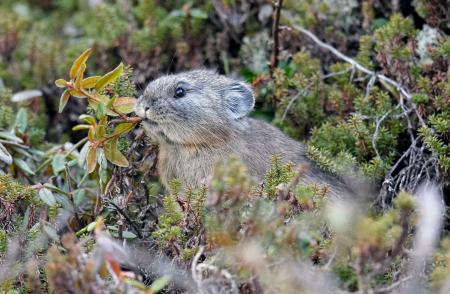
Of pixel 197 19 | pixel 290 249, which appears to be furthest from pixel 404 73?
pixel 290 249

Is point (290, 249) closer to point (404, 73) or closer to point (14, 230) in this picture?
point (14, 230)

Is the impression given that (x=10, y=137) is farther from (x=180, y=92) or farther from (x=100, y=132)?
(x=180, y=92)

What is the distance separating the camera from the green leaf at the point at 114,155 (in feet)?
18.3

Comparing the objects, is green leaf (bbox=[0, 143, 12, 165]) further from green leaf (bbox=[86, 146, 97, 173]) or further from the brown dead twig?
the brown dead twig

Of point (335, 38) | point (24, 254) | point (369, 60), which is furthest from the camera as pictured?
point (335, 38)

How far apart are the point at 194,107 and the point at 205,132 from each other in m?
0.22

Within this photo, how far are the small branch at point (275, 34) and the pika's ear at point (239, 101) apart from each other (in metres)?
0.82

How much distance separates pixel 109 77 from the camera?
5.50 meters

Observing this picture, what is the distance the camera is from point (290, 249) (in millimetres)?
4078

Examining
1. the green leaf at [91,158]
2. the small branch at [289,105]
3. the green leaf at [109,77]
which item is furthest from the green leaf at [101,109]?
the small branch at [289,105]

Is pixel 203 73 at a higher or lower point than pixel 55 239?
higher

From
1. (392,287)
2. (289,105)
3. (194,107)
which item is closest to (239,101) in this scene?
(194,107)

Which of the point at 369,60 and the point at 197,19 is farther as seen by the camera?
the point at 197,19

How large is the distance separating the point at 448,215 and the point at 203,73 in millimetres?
2366
